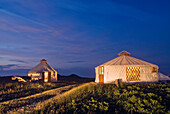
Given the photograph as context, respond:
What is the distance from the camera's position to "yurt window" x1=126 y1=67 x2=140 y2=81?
16.8 metres

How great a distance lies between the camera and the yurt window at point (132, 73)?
16766 mm

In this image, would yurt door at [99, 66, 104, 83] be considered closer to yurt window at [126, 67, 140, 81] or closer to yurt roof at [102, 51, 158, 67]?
yurt roof at [102, 51, 158, 67]

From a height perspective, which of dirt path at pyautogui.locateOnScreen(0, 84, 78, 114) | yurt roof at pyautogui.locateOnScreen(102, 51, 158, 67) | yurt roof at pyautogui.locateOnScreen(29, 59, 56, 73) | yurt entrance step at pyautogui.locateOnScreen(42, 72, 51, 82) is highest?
yurt roof at pyautogui.locateOnScreen(102, 51, 158, 67)

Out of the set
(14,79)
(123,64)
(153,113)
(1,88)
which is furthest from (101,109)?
(14,79)

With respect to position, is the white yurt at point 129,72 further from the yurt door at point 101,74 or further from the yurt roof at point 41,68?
the yurt roof at point 41,68

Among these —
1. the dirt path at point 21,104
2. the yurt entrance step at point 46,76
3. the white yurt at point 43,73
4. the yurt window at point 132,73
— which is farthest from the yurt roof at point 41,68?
the dirt path at point 21,104

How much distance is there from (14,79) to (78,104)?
17.1 m

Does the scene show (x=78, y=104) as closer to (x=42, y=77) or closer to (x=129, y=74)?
(x=129, y=74)

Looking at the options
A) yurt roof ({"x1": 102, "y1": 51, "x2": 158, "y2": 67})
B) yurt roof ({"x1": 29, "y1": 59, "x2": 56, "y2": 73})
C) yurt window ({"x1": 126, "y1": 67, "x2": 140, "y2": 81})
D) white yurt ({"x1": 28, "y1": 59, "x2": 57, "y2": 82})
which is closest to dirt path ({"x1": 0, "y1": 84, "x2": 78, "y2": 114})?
yurt window ({"x1": 126, "y1": 67, "x2": 140, "y2": 81})

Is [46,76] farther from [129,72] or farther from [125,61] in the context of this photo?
[129,72]

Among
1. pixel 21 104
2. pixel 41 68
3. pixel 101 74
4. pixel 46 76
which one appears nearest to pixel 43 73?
pixel 46 76

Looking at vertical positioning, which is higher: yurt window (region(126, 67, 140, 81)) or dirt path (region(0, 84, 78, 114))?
yurt window (region(126, 67, 140, 81))

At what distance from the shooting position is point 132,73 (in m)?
16.9

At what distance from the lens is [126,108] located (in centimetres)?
742
